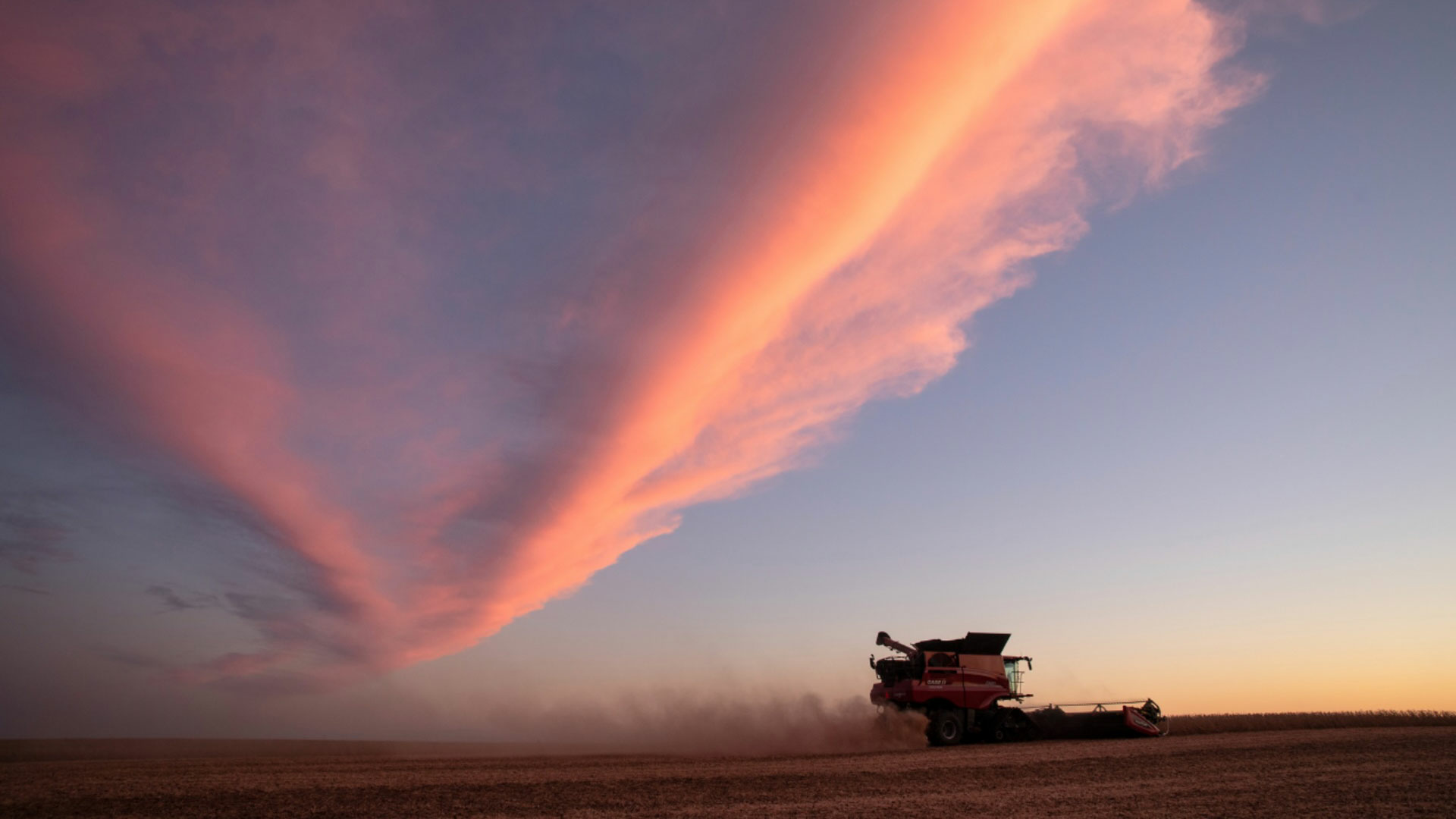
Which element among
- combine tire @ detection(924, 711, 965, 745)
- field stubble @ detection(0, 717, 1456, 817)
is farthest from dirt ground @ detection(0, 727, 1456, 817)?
combine tire @ detection(924, 711, 965, 745)

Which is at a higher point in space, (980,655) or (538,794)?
(980,655)

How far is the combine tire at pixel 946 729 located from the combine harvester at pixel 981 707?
4cm

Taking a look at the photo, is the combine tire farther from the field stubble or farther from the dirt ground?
the dirt ground

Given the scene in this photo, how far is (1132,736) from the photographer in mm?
36969

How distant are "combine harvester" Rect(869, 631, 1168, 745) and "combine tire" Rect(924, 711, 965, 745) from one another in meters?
0.04

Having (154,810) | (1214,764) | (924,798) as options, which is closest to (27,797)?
(154,810)

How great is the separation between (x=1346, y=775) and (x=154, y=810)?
32.3 metres

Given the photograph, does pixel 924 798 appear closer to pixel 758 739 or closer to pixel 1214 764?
pixel 1214 764

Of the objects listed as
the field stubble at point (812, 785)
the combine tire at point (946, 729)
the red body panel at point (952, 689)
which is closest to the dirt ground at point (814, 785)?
the field stubble at point (812, 785)

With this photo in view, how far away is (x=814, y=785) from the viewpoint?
73.0 feet

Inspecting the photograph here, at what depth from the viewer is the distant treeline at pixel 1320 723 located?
137 ft

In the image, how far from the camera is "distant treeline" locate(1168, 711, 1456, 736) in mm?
41750

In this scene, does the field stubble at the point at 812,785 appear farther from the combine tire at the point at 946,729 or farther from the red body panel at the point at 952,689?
the red body panel at the point at 952,689

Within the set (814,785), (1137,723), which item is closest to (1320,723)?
(1137,723)
